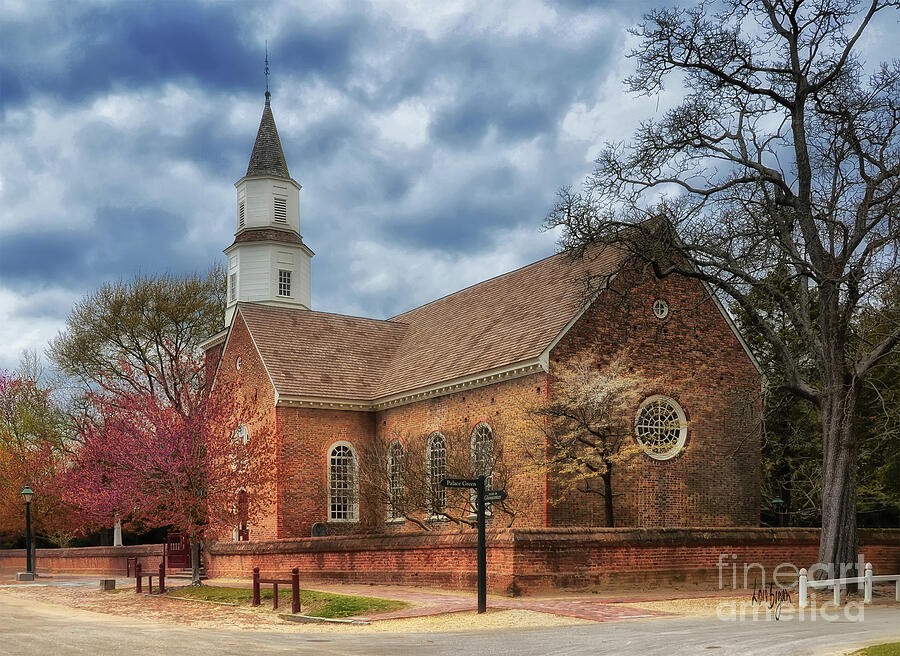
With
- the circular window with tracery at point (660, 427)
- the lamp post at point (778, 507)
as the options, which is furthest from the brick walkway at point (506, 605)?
the lamp post at point (778, 507)

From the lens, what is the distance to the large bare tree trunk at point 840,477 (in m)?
22.5

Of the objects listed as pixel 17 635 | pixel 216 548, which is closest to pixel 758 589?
pixel 17 635

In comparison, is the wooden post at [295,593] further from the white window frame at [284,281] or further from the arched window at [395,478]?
the white window frame at [284,281]

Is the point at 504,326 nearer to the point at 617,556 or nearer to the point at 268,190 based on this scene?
the point at 617,556

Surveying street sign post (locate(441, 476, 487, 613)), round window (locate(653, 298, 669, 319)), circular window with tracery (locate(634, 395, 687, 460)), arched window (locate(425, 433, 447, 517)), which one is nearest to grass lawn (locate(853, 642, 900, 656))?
street sign post (locate(441, 476, 487, 613))

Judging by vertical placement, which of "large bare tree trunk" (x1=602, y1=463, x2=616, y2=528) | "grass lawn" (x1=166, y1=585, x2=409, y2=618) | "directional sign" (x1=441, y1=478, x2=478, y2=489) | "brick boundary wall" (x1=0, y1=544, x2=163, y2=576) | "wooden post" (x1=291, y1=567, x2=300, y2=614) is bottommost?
"brick boundary wall" (x1=0, y1=544, x2=163, y2=576)

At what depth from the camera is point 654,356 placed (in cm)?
2994

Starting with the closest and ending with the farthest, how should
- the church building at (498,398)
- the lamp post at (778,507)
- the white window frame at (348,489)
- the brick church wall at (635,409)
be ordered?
the brick church wall at (635,409) < the church building at (498,398) < the lamp post at (778,507) < the white window frame at (348,489)

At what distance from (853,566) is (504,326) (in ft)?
43.9

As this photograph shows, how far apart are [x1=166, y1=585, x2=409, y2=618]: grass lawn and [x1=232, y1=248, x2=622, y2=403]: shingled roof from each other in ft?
31.1

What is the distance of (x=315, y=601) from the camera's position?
2117 cm

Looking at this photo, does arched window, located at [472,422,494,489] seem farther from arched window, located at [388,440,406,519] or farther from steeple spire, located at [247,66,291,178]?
steeple spire, located at [247,66,291,178]

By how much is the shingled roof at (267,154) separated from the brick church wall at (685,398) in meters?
20.1

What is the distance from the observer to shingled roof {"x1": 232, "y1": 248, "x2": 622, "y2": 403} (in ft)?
100.0
